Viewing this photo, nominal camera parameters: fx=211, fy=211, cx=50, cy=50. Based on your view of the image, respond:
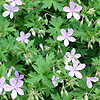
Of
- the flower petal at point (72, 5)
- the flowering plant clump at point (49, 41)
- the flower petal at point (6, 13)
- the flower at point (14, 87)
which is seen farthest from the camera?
the flower petal at point (6, 13)

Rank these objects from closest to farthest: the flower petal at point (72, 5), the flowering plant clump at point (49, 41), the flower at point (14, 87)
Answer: the flower at point (14, 87)
the flowering plant clump at point (49, 41)
the flower petal at point (72, 5)

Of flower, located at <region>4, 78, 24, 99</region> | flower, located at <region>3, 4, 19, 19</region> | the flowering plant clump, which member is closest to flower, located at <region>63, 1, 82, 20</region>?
the flowering plant clump

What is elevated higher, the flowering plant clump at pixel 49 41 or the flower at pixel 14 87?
the flowering plant clump at pixel 49 41

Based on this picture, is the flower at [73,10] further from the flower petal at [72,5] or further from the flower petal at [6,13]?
the flower petal at [6,13]

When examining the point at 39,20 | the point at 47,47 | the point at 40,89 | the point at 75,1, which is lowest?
the point at 40,89

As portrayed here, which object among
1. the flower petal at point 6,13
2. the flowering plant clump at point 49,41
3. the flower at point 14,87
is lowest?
the flower at point 14,87

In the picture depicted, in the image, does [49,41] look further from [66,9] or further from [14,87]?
[14,87]

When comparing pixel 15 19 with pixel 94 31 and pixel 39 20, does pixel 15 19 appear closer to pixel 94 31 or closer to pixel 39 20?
pixel 39 20

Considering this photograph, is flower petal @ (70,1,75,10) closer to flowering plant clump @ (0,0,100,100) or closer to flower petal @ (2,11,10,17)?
flowering plant clump @ (0,0,100,100)

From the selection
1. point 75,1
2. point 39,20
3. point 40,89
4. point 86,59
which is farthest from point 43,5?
point 40,89

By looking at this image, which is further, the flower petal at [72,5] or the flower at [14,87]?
the flower petal at [72,5]

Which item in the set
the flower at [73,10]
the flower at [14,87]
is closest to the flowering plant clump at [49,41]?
the flower at [73,10]
